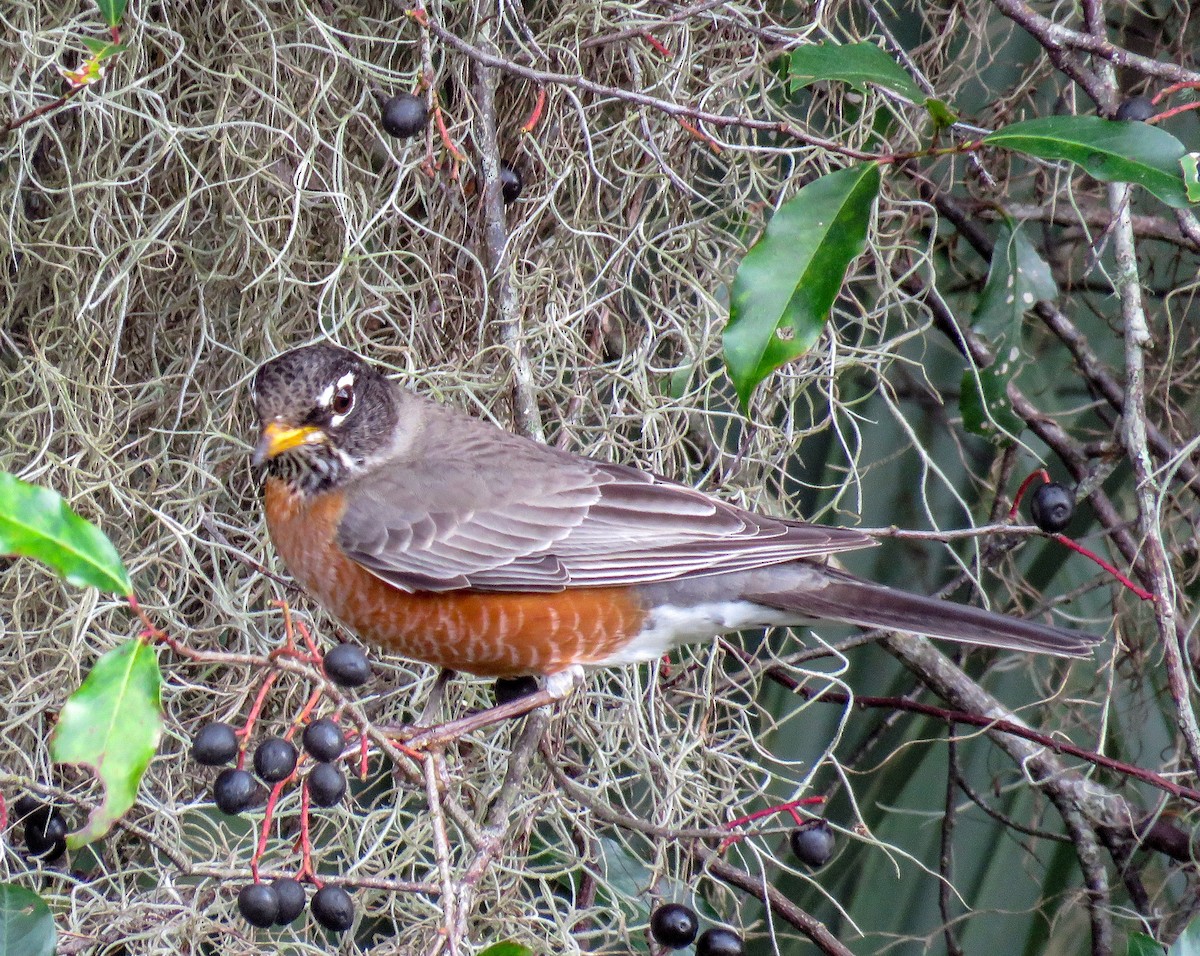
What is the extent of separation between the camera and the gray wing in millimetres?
2232

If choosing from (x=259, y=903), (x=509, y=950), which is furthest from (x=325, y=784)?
(x=509, y=950)

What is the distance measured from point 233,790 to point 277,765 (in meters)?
0.11

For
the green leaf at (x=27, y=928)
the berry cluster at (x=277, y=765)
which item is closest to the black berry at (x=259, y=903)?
the berry cluster at (x=277, y=765)

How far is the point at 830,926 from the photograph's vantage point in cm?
297

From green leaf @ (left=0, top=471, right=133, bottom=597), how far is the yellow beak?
783mm

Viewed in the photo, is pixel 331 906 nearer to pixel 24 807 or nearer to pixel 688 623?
pixel 24 807

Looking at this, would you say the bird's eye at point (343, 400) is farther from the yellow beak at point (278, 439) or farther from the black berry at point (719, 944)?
the black berry at point (719, 944)

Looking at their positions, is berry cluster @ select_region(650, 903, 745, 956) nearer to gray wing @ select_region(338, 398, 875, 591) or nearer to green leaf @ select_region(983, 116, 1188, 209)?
gray wing @ select_region(338, 398, 875, 591)

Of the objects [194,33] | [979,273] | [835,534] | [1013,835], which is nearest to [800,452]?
[979,273]

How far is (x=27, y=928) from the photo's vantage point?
149cm

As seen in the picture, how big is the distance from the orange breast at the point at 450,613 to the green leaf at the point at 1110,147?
40.8 inches

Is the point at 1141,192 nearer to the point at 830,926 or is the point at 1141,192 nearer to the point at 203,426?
the point at 830,926

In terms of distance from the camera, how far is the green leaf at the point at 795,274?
1.75m

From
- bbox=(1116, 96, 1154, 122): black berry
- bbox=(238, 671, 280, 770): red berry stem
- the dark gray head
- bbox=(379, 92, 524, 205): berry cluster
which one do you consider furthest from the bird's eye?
bbox=(1116, 96, 1154, 122): black berry
